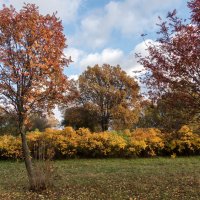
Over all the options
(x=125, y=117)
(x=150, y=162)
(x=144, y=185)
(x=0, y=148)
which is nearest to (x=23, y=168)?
(x=0, y=148)

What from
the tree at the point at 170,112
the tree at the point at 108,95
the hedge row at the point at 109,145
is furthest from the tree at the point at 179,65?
the tree at the point at 108,95

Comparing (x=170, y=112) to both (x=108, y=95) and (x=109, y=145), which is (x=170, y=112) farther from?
(x=108, y=95)

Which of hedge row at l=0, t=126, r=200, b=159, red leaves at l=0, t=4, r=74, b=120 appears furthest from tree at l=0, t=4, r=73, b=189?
hedge row at l=0, t=126, r=200, b=159

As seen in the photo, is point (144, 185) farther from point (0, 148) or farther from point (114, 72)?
point (114, 72)

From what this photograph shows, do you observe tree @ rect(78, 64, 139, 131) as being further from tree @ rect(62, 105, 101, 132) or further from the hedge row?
the hedge row

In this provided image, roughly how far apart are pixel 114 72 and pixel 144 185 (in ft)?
86.2

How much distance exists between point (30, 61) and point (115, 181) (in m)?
3.91

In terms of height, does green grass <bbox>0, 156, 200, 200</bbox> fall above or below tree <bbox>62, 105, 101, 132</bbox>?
below

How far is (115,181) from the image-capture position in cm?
946

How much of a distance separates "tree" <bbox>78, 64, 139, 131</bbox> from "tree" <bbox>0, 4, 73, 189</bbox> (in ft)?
75.2

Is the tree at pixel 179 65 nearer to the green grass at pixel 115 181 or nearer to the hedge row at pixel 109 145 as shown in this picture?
the green grass at pixel 115 181

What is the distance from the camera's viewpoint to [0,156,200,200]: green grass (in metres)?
7.55

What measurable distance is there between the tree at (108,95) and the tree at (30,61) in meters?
22.9

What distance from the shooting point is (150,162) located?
46.4 ft
